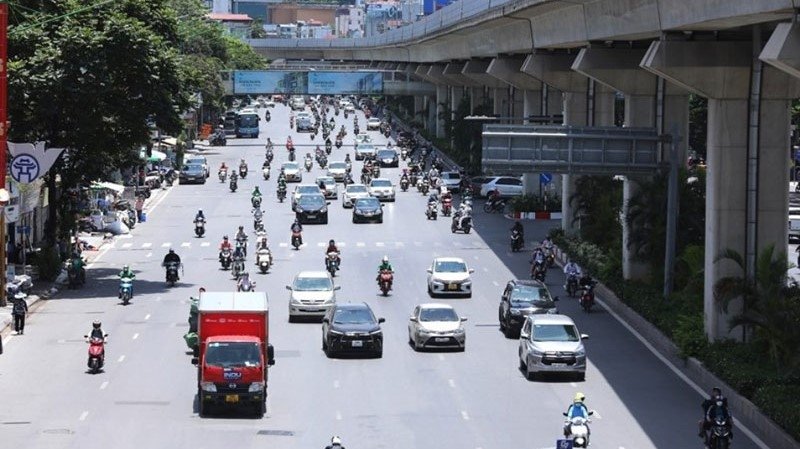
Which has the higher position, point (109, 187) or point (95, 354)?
point (109, 187)

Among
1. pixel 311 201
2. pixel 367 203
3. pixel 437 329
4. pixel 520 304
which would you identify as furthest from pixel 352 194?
pixel 437 329

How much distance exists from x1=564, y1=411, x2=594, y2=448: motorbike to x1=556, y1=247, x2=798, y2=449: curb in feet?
11.9

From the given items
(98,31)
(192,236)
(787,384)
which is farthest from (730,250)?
(192,236)

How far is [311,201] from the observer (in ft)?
274

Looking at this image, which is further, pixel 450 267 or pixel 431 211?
pixel 431 211

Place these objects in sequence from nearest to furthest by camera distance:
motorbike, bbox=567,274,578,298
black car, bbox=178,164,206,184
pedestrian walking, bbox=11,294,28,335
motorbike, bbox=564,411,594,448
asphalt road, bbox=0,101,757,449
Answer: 1. motorbike, bbox=564,411,594,448
2. asphalt road, bbox=0,101,757,449
3. pedestrian walking, bbox=11,294,28,335
4. motorbike, bbox=567,274,578,298
5. black car, bbox=178,164,206,184

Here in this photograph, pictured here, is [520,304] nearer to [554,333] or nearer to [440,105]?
[554,333]

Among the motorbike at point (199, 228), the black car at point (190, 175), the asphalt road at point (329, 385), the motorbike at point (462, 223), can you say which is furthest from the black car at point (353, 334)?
the black car at point (190, 175)

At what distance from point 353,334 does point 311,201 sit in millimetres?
38451

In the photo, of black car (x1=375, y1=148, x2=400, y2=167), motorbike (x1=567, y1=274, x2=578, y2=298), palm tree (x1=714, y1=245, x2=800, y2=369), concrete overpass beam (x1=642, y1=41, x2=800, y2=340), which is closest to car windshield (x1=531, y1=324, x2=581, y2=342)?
palm tree (x1=714, y1=245, x2=800, y2=369)

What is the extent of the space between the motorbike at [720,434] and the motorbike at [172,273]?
30541 mm

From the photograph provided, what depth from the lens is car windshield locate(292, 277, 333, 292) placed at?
5266 centimetres

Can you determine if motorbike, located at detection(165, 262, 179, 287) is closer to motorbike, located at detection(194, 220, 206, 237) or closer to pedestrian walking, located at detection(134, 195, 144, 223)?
motorbike, located at detection(194, 220, 206, 237)

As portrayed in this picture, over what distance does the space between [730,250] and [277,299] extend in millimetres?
19215
